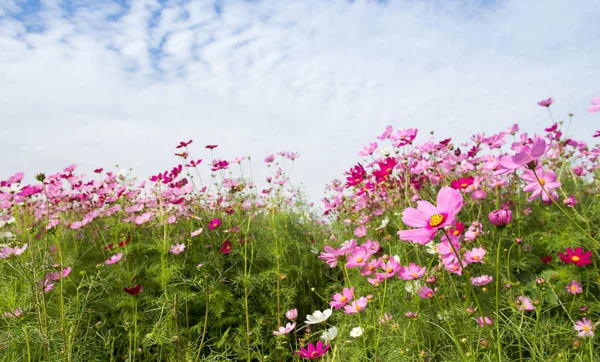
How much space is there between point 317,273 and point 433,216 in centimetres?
236

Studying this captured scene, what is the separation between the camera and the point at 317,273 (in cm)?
324

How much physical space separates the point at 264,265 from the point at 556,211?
2005 mm

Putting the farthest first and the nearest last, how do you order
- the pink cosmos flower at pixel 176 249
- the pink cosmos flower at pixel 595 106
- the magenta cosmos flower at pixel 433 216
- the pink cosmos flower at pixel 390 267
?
the pink cosmos flower at pixel 176 249 < the pink cosmos flower at pixel 390 267 < the pink cosmos flower at pixel 595 106 < the magenta cosmos flower at pixel 433 216

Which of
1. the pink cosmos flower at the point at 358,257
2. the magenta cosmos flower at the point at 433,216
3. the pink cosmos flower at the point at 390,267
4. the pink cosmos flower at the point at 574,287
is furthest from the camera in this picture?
the pink cosmos flower at the point at 574,287

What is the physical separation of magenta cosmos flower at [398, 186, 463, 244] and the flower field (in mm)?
533

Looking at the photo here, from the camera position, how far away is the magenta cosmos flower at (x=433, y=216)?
90 centimetres

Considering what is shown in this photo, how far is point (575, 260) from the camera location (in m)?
2.03

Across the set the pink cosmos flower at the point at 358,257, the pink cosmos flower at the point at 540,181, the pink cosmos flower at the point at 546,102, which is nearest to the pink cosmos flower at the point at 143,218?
the pink cosmos flower at the point at 358,257

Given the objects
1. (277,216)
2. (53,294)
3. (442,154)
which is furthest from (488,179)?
(53,294)

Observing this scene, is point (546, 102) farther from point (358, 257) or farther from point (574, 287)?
point (358, 257)

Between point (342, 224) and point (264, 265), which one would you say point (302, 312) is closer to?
point (264, 265)

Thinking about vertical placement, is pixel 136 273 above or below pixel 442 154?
below

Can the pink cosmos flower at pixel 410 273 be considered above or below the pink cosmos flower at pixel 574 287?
above

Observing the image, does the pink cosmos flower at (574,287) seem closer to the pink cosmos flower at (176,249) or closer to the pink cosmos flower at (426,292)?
the pink cosmos flower at (426,292)
